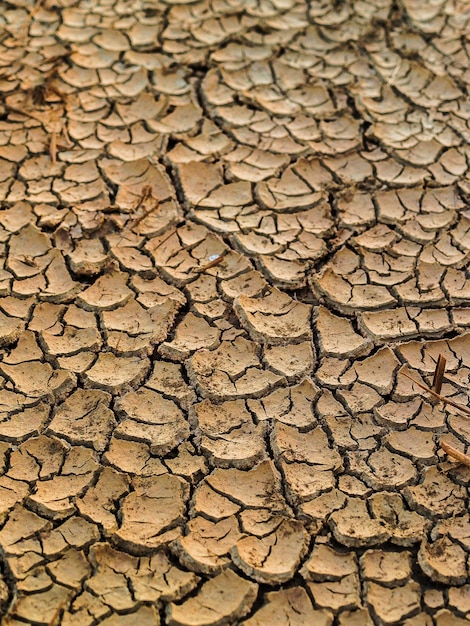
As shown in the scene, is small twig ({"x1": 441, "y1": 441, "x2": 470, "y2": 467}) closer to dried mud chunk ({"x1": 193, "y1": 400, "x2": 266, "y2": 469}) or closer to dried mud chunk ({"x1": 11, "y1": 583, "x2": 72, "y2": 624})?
dried mud chunk ({"x1": 193, "y1": 400, "x2": 266, "y2": 469})

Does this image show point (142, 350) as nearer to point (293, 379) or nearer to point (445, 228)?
point (293, 379)

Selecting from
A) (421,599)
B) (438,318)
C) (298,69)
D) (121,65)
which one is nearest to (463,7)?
(298,69)

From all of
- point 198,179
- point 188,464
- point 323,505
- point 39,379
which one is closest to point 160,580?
point 188,464

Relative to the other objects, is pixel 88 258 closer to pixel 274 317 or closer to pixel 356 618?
pixel 274 317

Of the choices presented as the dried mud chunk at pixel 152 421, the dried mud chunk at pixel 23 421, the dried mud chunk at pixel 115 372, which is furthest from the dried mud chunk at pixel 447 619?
the dried mud chunk at pixel 23 421

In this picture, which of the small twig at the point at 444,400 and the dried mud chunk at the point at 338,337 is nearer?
the small twig at the point at 444,400

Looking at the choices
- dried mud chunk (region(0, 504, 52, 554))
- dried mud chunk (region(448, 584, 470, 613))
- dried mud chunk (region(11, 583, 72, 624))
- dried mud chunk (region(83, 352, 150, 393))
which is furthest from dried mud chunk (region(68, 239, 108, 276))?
dried mud chunk (region(448, 584, 470, 613))

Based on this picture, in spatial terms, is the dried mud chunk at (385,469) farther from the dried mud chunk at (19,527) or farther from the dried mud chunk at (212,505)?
the dried mud chunk at (19,527)
